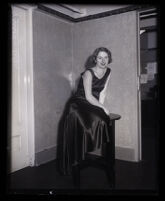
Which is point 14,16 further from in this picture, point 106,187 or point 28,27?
point 106,187

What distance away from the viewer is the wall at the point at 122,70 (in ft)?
7.40

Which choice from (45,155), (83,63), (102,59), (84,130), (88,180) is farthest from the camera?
(83,63)

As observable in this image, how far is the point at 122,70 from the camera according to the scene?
2.31 metres

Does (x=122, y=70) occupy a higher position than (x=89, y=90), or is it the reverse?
(x=122, y=70)

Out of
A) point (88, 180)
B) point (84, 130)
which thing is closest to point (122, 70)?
point (84, 130)

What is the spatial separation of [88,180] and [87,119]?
1.90 feet

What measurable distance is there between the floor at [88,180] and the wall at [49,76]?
0.82ft

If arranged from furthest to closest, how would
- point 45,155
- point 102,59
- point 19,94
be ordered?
point 45,155 < point 19,94 < point 102,59

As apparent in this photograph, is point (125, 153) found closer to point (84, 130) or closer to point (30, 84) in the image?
point (84, 130)

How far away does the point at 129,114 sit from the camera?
2305mm

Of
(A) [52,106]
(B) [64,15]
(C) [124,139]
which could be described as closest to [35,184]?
(A) [52,106]

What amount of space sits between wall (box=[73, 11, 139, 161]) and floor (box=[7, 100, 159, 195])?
0.80 ft

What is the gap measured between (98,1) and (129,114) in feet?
4.14

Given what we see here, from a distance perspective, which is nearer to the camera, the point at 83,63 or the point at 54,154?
the point at 54,154
